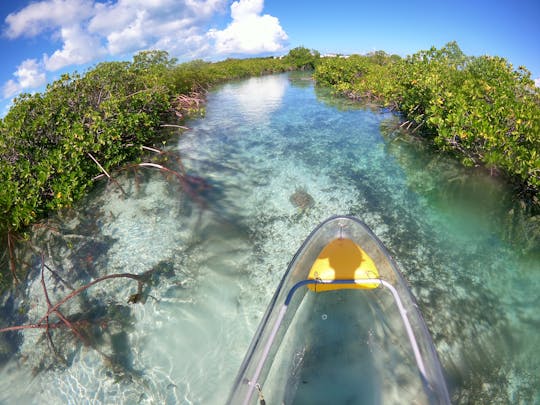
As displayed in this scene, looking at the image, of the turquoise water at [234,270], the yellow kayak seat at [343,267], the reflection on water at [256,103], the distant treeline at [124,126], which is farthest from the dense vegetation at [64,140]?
the reflection on water at [256,103]

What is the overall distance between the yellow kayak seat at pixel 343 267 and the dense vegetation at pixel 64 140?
16.8ft

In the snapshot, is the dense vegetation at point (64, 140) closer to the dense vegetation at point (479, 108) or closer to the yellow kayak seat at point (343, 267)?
the yellow kayak seat at point (343, 267)

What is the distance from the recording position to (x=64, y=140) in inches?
243

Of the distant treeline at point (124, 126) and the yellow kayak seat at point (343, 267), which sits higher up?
the distant treeline at point (124, 126)

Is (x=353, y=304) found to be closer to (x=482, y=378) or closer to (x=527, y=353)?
(x=482, y=378)

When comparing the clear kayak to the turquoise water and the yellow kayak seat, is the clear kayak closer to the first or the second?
the yellow kayak seat

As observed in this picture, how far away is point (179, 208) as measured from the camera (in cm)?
639

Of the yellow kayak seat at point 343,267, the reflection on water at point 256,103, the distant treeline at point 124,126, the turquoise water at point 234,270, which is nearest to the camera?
the turquoise water at point 234,270

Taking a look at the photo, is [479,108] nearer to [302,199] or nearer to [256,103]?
[302,199]

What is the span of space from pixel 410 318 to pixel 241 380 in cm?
221

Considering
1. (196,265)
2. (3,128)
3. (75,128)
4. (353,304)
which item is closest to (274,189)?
(196,265)

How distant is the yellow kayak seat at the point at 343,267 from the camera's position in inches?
159

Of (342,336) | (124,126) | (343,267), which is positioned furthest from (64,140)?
(342,336)

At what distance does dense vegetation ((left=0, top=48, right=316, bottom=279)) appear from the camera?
203 inches
